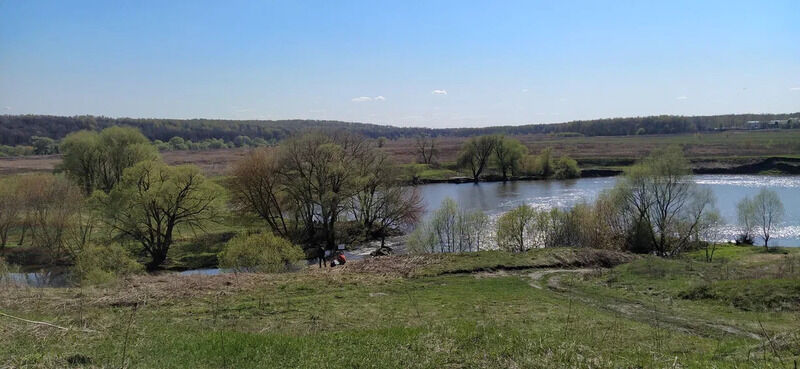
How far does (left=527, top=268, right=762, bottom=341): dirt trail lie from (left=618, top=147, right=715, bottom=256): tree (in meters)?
22.5

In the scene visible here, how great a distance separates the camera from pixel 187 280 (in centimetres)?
1669

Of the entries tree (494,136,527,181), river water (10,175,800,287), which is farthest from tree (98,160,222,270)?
tree (494,136,527,181)

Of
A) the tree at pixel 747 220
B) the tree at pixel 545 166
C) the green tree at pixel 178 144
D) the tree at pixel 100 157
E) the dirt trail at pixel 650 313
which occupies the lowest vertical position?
the tree at pixel 747 220

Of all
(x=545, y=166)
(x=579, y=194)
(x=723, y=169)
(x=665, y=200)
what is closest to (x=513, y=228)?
(x=665, y=200)

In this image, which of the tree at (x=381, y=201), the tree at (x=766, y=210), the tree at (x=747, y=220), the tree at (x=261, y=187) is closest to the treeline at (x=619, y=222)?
the tree at (x=747, y=220)

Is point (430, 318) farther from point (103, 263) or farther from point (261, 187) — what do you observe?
point (261, 187)

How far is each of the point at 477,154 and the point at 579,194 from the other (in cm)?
2633

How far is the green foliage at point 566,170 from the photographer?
80000 mm

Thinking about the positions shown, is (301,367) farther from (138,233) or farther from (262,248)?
(138,233)

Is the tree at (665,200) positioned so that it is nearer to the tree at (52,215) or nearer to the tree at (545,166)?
the tree at (545,166)

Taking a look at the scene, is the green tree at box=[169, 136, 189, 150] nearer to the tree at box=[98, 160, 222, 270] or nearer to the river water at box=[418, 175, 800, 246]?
the river water at box=[418, 175, 800, 246]

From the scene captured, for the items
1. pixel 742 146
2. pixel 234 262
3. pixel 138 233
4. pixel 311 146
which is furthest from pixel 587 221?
pixel 742 146

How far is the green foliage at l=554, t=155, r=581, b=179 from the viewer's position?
80.0m

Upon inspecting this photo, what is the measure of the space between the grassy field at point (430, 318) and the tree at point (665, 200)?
648 inches
